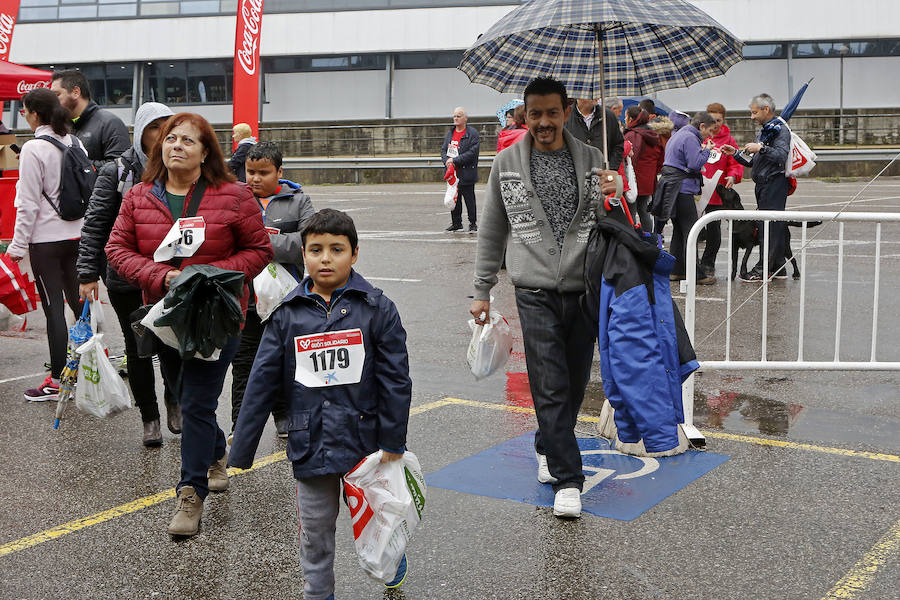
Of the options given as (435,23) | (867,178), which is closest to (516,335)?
(867,178)

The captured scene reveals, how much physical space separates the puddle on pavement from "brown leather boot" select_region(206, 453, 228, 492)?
2.91 metres

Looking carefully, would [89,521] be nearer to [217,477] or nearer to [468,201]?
[217,477]

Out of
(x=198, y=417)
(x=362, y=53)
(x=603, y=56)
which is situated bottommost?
(x=198, y=417)

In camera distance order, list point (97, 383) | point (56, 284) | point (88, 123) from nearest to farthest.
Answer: point (97, 383) < point (56, 284) < point (88, 123)

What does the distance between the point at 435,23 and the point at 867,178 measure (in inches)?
659

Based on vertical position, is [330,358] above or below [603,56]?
below

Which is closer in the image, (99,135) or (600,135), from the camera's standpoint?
(600,135)

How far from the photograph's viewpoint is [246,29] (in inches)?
758

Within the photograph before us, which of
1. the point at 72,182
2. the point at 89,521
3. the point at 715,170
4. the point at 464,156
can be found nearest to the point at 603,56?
the point at 89,521

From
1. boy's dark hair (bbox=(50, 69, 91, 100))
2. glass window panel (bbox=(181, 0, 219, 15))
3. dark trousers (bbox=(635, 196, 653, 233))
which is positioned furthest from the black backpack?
glass window panel (bbox=(181, 0, 219, 15))

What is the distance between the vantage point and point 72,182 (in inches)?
282

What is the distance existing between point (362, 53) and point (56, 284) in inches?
1277

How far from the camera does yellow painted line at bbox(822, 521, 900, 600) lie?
3.98 meters

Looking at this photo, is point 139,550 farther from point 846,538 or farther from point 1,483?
point 846,538
